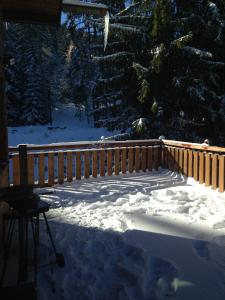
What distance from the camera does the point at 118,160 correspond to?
7.06m

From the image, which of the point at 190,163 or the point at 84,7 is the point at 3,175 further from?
the point at 190,163

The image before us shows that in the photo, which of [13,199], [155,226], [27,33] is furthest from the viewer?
[27,33]

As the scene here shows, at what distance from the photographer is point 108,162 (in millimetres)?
6984

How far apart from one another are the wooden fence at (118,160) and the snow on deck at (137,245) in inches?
20.2

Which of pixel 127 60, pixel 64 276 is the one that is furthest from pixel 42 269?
pixel 127 60

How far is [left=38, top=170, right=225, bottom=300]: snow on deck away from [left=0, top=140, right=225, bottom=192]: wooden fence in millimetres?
512

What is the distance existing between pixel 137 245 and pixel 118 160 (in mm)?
3693

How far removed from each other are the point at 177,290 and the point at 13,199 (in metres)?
1.50

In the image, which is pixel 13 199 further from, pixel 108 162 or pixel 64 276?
pixel 108 162

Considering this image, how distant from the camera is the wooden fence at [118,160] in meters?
5.96

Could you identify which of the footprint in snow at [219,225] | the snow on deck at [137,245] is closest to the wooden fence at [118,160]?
the snow on deck at [137,245]

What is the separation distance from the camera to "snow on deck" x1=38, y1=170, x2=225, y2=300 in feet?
8.80

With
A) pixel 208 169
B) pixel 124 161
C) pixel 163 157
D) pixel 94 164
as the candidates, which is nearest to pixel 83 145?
pixel 94 164

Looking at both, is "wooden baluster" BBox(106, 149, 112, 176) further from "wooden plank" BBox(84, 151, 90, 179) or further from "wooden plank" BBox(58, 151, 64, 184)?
"wooden plank" BBox(58, 151, 64, 184)
